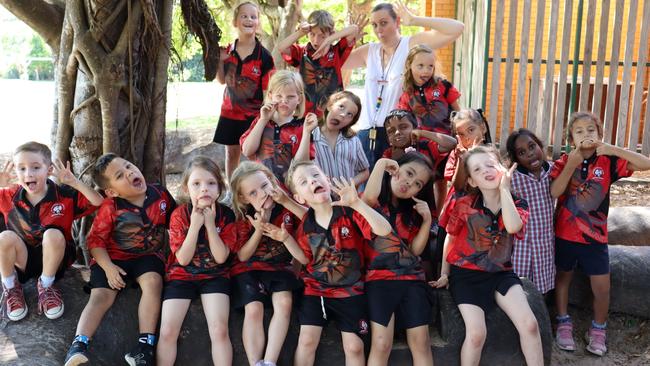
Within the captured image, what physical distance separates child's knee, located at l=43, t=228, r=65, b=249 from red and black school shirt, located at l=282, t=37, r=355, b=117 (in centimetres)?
217

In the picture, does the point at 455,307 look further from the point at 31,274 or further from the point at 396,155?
the point at 31,274

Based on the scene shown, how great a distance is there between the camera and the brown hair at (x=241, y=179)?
3766 mm

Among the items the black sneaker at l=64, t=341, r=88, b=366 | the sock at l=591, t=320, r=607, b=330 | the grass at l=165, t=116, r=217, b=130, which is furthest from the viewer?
the grass at l=165, t=116, r=217, b=130

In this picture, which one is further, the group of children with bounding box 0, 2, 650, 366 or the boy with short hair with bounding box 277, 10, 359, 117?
the boy with short hair with bounding box 277, 10, 359, 117

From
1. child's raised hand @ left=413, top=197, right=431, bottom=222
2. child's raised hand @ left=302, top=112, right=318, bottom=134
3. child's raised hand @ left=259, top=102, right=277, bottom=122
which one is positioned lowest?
child's raised hand @ left=413, top=197, right=431, bottom=222

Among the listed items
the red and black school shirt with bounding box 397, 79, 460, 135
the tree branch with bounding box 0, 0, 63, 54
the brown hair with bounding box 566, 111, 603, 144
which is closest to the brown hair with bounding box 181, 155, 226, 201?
the red and black school shirt with bounding box 397, 79, 460, 135

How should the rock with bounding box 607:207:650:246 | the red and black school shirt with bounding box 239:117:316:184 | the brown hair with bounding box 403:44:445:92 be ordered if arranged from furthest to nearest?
the rock with bounding box 607:207:650:246 < the brown hair with bounding box 403:44:445:92 < the red and black school shirt with bounding box 239:117:316:184

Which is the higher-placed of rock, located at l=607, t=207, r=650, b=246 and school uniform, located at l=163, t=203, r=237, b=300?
school uniform, located at l=163, t=203, r=237, b=300

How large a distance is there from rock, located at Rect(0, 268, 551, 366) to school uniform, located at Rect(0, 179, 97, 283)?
0.16 metres

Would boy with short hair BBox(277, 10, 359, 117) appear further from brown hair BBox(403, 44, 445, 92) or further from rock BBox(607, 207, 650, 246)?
rock BBox(607, 207, 650, 246)

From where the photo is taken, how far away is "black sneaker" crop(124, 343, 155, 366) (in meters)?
3.46

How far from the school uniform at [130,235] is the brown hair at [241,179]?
0.46 metres

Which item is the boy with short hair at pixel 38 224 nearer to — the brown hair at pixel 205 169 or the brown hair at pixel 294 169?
the brown hair at pixel 205 169

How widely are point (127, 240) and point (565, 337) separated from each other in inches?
107
